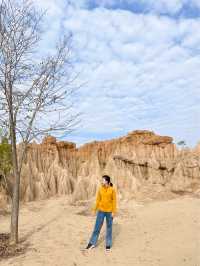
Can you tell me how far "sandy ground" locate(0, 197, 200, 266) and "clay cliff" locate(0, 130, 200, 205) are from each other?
349 centimetres

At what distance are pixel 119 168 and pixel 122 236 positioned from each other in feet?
36.8

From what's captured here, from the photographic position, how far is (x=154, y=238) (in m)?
9.69

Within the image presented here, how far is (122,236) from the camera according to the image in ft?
33.0

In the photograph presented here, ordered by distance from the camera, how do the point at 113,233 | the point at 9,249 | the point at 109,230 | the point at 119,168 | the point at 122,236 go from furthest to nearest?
the point at 119,168, the point at 113,233, the point at 122,236, the point at 9,249, the point at 109,230

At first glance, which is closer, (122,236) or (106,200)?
(106,200)

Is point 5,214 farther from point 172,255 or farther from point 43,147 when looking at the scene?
point 43,147

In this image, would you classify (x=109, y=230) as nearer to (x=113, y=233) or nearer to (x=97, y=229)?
(x=97, y=229)

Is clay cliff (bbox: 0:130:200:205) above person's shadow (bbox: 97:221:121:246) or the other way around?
above

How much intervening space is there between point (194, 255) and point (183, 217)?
4.64 meters

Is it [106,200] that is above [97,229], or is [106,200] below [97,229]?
above

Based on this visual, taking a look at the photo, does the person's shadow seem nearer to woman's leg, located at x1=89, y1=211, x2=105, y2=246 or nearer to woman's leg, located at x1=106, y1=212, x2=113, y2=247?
woman's leg, located at x1=89, y1=211, x2=105, y2=246

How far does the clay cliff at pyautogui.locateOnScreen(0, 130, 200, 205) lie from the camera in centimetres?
1922

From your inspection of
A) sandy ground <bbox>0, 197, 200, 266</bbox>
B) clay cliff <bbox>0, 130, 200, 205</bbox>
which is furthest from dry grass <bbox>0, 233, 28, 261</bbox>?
clay cliff <bbox>0, 130, 200, 205</bbox>

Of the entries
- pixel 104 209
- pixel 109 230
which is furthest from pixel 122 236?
pixel 104 209
